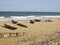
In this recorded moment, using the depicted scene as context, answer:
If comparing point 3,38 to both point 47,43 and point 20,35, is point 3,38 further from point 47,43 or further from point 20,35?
point 47,43

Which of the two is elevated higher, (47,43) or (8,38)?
(47,43)

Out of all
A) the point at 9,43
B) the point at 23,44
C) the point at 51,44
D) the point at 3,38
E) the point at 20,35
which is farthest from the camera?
the point at 20,35

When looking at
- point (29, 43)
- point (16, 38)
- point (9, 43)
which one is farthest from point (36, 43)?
point (16, 38)

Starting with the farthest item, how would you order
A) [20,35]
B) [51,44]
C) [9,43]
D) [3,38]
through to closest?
[20,35] < [3,38] < [9,43] < [51,44]

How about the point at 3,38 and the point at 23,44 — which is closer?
the point at 23,44

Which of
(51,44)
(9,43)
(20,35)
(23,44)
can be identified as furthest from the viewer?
(20,35)

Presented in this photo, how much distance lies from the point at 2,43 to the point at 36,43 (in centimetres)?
255

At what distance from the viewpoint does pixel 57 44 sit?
29.5 ft

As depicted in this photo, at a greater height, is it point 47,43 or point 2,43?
point 47,43

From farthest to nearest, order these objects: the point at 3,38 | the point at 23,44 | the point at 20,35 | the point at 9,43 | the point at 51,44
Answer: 1. the point at 20,35
2. the point at 3,38
3. the point at 9,43
4. the point at 23,44
5. the point at 51,44

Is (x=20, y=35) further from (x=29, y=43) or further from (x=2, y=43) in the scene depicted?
(x=29, y=43)

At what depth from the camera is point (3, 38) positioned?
12.3m

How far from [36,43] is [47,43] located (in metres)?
0.64

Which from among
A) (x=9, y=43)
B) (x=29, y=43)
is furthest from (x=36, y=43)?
(x=9, y=43)
